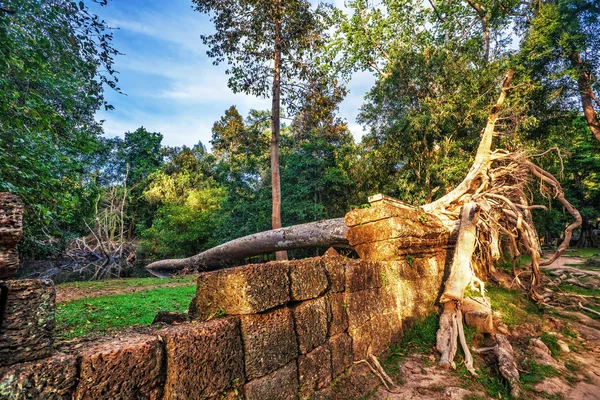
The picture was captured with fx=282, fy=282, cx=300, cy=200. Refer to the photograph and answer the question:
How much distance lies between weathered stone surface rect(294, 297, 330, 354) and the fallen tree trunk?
579 cm

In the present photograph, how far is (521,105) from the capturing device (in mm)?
8344

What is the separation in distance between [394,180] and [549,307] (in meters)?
7.65

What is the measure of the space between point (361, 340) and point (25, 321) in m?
2.89

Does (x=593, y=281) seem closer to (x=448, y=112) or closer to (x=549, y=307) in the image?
(x=549, y=307)

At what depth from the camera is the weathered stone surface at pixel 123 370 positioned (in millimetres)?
1303

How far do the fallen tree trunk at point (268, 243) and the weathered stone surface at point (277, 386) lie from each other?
20.5 ft

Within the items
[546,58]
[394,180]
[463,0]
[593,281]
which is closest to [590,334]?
[593,281]

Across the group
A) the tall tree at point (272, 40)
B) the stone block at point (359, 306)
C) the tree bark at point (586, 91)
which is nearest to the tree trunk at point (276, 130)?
the tall tree at point (272, 40)

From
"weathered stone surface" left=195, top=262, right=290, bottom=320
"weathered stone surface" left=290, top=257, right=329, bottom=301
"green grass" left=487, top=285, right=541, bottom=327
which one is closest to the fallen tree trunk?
"green grass" left=487, top=285, right=541, bottom=327

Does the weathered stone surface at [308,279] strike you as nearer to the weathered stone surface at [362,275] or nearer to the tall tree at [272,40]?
the weathered stone surface at [362,275]

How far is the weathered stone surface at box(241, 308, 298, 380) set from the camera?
201 cm

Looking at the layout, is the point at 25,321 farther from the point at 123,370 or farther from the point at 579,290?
the point at 579,290

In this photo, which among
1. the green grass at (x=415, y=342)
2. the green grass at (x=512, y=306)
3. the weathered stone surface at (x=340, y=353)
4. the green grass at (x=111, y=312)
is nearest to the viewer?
the weathered stone surface at (x=340, y=353)

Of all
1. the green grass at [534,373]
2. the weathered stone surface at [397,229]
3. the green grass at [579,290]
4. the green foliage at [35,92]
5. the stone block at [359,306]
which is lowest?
the green grass at [534,373]
